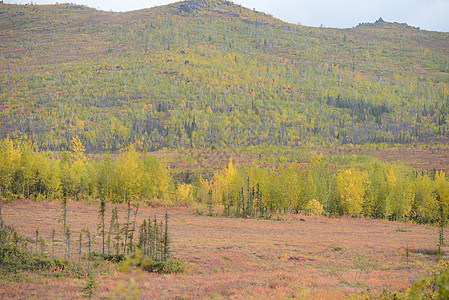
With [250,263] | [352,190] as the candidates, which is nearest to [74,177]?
[250,263]

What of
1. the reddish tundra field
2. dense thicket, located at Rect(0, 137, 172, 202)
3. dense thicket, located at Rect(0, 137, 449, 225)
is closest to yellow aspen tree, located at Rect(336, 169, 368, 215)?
dense thicket, located at Rect(0, 137, 449, 225)

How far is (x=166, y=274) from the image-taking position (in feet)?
63.8

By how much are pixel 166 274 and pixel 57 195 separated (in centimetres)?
3880

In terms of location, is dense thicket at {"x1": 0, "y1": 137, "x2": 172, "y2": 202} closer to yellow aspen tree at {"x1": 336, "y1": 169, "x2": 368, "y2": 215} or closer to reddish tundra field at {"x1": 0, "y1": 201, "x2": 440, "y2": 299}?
reddish tundra field at {"x1": 0, "y1": 201, "x2": 440, "y2": 299}

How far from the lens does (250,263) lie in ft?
77.4

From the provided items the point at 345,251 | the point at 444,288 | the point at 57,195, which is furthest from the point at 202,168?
the point at 444,288

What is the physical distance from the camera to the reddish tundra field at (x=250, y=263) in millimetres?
14609

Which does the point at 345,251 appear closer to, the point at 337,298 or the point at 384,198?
the point at 337,298

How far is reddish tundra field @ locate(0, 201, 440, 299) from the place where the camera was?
14.6 m

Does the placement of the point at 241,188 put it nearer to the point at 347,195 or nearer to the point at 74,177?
the point at 347,195

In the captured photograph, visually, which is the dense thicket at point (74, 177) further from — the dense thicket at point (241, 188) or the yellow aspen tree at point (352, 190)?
the yellow aspen tree at point (352, 190)

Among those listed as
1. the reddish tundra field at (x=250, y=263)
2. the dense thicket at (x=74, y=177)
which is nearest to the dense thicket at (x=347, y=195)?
the reddish tundra field at (x=250, y=263)

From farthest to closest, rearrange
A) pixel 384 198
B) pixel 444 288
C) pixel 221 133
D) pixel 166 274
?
1. pixel 221 133
2. pixel 384 198
3. pixel 166 274
4. pixel 444 288

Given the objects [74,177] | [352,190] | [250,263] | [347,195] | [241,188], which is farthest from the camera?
[347,195]
